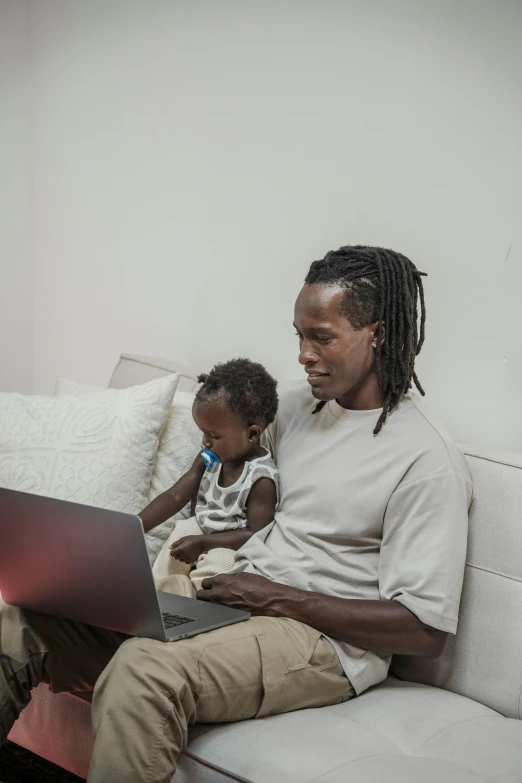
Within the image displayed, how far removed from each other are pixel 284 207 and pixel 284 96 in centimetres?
29

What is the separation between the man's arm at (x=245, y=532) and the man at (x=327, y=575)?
33mm

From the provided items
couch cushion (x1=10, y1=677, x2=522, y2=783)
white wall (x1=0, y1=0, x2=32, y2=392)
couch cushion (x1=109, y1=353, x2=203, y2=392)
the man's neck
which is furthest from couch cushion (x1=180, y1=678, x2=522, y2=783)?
white wall (x1=0, y1=0, x2=32, y2=392)

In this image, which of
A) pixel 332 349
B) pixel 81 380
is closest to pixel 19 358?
pixel 81 380

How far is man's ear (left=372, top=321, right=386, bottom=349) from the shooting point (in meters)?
1.68

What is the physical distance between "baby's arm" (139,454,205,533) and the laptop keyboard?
1.47 ft

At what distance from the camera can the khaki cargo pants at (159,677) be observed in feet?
4.17

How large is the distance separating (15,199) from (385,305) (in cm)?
184

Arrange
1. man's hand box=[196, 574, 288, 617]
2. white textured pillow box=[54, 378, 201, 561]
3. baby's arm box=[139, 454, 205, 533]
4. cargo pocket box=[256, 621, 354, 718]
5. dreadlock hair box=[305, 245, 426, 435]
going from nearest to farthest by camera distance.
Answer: cargo pocket box=[256, 621, 354, 718] → man's hand box=[196, 574, 288, 617] → dreadlock hair box=[305, 245, 426, 435] → baby's arm box=[139, 454, 205, 533] → white textured pillow box=[54, 378, 201, 561]

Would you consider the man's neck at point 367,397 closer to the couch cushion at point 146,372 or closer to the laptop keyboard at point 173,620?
the laptop keyboard at point 173,620

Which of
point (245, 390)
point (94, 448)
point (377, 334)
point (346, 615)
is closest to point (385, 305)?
point (377, 334)

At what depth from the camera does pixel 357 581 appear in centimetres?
160

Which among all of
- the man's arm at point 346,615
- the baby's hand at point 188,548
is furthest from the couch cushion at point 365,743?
the baby's hand at point 188,548

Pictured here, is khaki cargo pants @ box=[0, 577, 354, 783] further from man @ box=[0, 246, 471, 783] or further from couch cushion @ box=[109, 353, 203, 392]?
couch cushion @ box=[109, 353, 203, 392]

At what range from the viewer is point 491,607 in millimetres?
1621
